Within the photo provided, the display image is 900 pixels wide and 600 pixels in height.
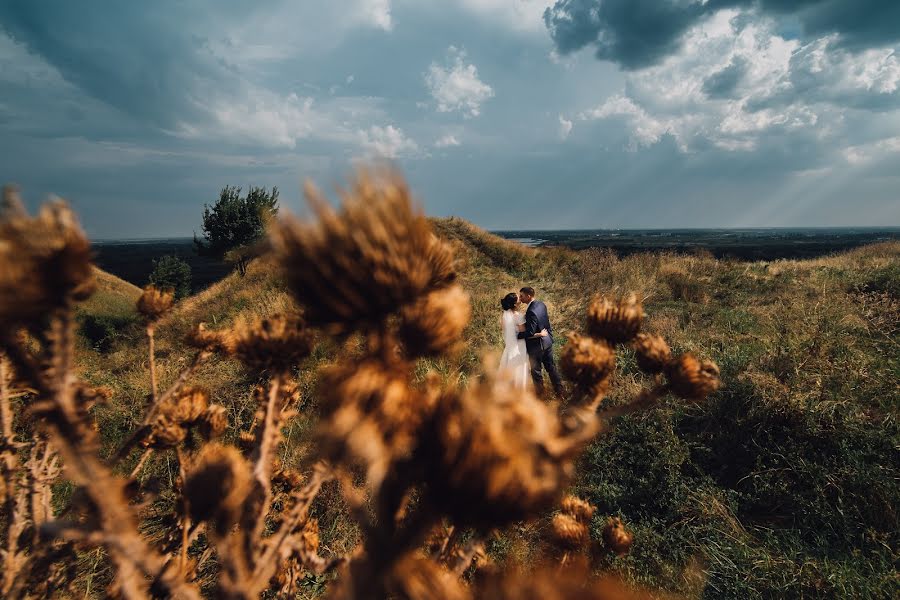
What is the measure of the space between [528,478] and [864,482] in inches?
194

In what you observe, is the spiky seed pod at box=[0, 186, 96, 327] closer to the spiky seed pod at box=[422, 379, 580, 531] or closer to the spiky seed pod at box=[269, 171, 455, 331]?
the spiky seed pod at box=[269, 171, 455, 331]

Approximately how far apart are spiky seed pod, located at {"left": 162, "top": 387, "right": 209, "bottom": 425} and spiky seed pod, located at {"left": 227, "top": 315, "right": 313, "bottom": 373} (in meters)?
0.54

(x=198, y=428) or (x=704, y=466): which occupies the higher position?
(x=198, y=428)

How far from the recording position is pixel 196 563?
1.22 metres

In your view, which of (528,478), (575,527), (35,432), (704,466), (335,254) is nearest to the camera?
(528,478)

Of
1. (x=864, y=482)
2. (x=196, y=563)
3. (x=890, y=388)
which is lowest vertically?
(x=864, y=482)

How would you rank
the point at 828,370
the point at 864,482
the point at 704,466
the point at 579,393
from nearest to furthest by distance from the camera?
the point at 579,393 < the point at 864,482 < the point at 704,466 < the point at 828,370

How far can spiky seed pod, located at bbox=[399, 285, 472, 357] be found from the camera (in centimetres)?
66

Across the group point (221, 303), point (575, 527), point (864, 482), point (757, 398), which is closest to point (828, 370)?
point (757, 398)

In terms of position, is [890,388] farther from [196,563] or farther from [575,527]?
[196,563]

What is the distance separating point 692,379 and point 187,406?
134 centimetres

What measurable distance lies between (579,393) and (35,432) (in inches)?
58.7

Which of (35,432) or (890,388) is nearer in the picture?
(35,432)

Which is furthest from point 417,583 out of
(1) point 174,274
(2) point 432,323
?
(1) point 174,274
